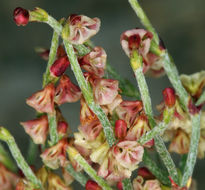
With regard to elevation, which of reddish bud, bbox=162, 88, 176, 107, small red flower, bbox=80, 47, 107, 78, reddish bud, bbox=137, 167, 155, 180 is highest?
small red flower, bbox=80, 47, 107, 78

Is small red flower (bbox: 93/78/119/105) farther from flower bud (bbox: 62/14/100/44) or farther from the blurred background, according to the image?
the blurred background

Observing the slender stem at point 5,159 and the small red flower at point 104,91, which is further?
the slender stem at point 5,159

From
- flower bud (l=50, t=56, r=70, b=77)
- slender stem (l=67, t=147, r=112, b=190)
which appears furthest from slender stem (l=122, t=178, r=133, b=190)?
flower bud (l=50, t=56, r=70, b=77)

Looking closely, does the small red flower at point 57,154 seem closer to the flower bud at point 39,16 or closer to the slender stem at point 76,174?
the slender stem at point 76,174

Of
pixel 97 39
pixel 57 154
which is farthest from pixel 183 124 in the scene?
pixel 97 39

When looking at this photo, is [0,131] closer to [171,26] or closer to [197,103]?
[197,103]

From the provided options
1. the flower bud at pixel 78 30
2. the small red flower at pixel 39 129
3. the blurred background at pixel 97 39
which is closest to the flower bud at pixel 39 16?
the flower bud at pixel 78 30
